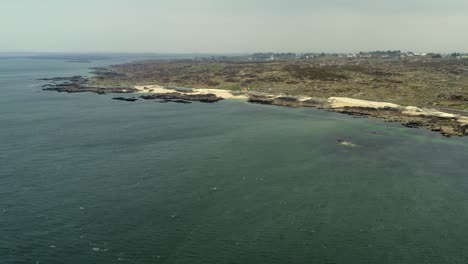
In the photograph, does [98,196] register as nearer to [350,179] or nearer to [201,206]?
[201,206]

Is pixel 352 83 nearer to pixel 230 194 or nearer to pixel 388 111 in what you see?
pixel 388 111

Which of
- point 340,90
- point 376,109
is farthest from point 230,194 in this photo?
point 340,90

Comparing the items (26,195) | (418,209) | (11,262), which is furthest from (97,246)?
(418,209)

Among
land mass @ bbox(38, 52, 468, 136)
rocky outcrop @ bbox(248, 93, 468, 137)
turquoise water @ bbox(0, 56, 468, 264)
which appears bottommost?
turquoise water @ bbox(0, 56, 468, 264)

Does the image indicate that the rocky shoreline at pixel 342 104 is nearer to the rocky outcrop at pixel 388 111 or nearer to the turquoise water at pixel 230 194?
the rocky outcrop at pixel 388 111

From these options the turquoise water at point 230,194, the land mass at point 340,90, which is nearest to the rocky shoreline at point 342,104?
the land mass at point 340,90

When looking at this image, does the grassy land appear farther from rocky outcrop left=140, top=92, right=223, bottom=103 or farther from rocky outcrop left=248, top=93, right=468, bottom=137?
rocky outcrop left=140, top=92, right=223, bottom=103

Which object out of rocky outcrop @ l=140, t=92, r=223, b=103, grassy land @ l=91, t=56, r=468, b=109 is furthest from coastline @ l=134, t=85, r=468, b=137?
grassy land @ l=91, t=56, r=468, b=109
